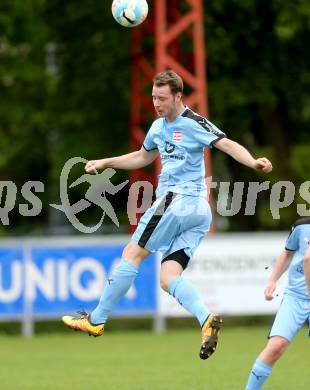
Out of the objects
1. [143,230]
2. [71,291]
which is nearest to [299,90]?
[71,291]

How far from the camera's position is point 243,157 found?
7781 millimetres

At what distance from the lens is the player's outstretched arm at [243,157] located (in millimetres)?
7512

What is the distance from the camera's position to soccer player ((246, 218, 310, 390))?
821 centimetres

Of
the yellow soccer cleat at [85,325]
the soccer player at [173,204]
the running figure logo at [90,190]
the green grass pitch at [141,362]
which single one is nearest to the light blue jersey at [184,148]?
the soccer player at [173,204]

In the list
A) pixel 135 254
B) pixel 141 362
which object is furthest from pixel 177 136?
pixel 141 362

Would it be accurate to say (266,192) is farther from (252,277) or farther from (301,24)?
(252,277)

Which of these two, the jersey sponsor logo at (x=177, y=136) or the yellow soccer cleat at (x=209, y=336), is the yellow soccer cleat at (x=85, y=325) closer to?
the yellow soccer cleat at (x=209, y=336)

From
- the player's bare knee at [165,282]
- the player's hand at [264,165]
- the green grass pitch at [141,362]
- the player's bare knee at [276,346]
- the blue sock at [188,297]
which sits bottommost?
the green grass pitch at [141,362]

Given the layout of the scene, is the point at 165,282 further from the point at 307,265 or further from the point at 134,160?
the point at 307,265

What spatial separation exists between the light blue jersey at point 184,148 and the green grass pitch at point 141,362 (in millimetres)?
2456

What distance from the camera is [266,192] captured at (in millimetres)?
28531

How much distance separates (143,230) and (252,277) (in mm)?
8708

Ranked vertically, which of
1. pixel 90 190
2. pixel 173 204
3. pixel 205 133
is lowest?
pixel 90 190

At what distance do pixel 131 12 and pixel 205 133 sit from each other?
4.92 feet
